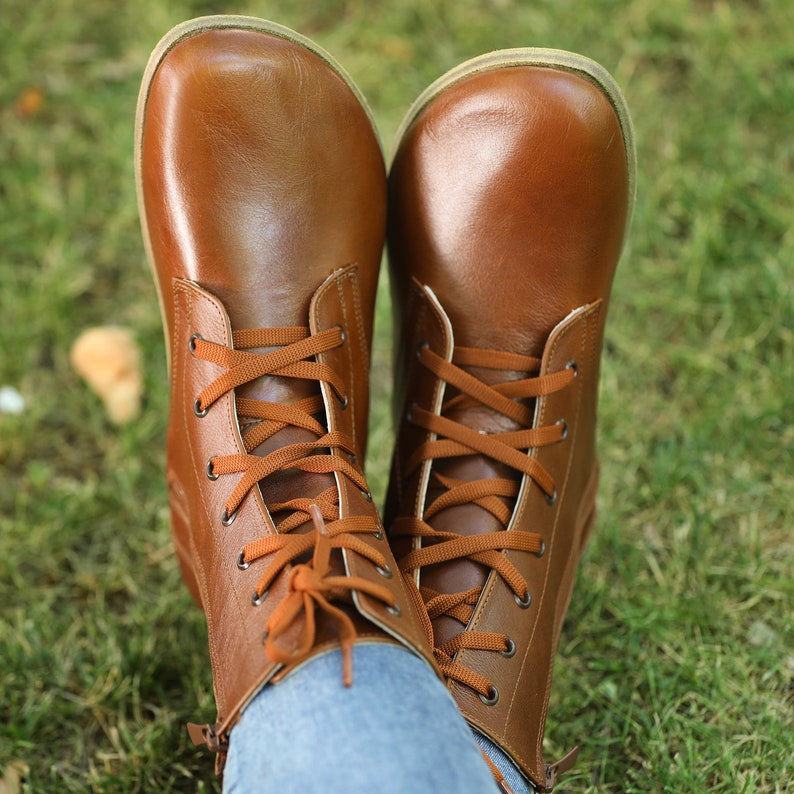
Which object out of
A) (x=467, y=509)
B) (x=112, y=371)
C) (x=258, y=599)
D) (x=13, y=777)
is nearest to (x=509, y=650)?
(x=467, y=509)

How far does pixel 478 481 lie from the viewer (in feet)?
3.95

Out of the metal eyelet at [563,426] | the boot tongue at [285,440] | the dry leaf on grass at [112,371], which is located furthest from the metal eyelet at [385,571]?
the dry leaf on grass at [112,371]

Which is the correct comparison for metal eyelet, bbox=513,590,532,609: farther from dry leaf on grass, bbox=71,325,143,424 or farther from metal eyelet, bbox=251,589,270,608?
dry leaf on grass, bbox=71,325,143,424

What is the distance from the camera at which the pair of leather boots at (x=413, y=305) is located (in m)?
1.13

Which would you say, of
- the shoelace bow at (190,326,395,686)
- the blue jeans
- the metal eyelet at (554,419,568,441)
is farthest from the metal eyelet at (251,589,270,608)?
the metal eyelet at (554,419,568,441)

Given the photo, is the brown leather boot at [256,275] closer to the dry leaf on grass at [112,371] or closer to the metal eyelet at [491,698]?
the metal eyelet at [491,698]

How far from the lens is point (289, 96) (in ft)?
3.97

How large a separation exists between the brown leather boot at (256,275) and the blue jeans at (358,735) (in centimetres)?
18

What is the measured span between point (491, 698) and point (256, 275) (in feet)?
2.11

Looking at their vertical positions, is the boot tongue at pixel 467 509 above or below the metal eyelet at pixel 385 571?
below

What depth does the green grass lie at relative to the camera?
127 cm

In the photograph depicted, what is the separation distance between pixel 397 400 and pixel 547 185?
427mm

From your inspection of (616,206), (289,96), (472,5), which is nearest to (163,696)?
(289,96)

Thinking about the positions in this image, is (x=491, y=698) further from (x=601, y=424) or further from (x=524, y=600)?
(x=601, y=424)
